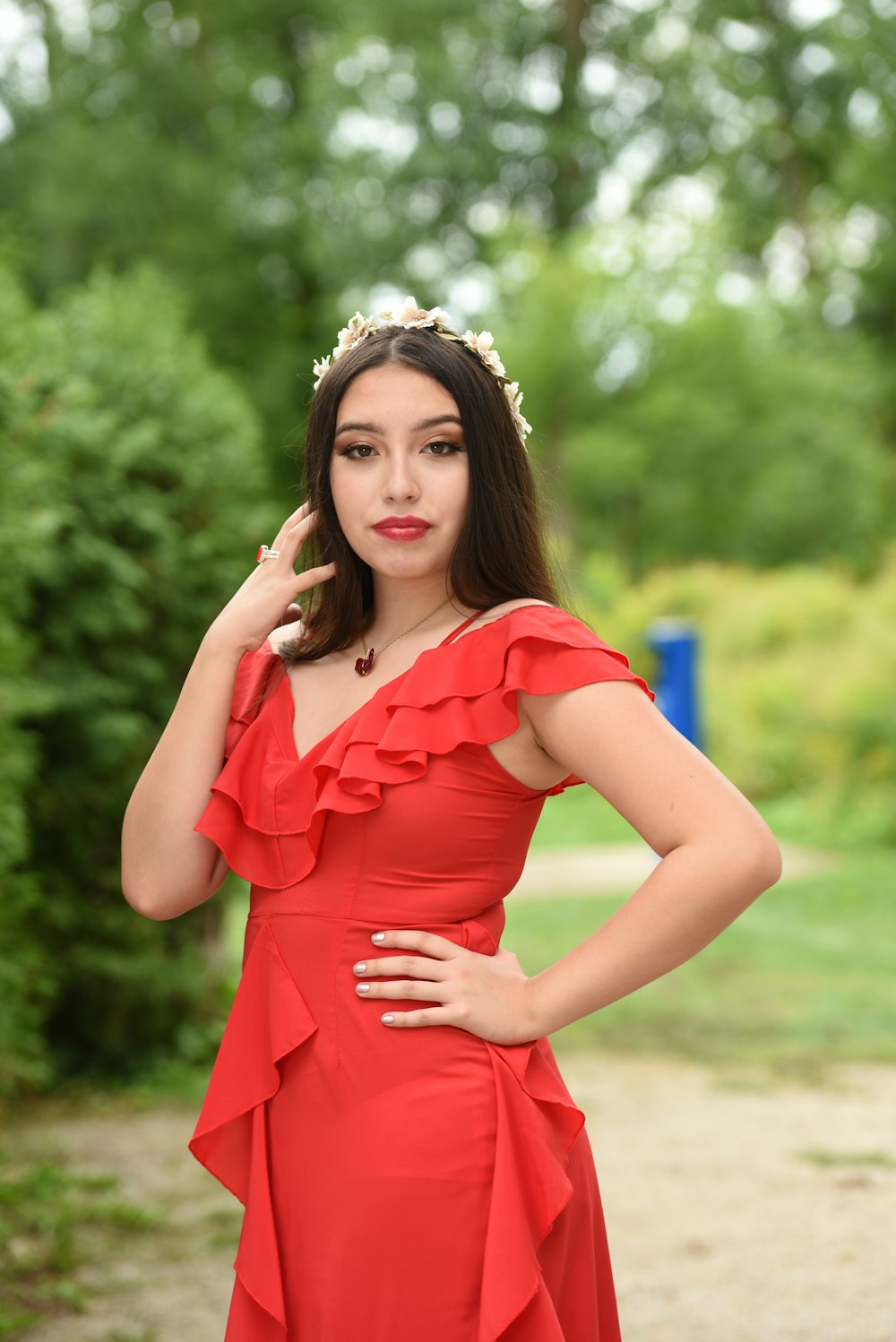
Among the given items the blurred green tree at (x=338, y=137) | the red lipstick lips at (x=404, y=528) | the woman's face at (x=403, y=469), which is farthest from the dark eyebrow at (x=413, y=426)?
the blurred green tree at (x=338, y=137)

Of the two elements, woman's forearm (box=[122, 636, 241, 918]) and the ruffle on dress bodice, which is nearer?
the ruffle on dress bodice

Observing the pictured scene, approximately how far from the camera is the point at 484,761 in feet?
6.09

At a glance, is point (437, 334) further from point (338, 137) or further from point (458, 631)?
point (338, 137)

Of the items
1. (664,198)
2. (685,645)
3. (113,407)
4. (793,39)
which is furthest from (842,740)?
(793,39)

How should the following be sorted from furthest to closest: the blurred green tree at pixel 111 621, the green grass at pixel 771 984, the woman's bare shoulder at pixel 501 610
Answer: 1. the green grass at pixel 771 984
2. the blurred green tree at pixel 111 621
3. the woman's bare shoulder at pixel 501 610

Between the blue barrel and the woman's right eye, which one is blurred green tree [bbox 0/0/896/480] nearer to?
the blue barrel

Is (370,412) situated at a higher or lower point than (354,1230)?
higher

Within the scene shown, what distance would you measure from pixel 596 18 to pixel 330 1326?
1059 inches

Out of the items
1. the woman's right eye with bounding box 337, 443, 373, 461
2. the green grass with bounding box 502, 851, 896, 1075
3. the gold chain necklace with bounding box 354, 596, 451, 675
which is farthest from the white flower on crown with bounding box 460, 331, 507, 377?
the green grass with bounding box 502, 851, 896, 1075

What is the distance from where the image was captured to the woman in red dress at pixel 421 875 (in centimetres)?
181

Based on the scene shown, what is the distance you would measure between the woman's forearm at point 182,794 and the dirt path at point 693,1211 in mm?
2013

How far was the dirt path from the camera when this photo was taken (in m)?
3.75

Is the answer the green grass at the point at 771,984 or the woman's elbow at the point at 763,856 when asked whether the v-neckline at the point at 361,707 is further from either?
the green grass at the point at 771,984

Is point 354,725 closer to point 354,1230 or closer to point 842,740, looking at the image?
point 354,1230
